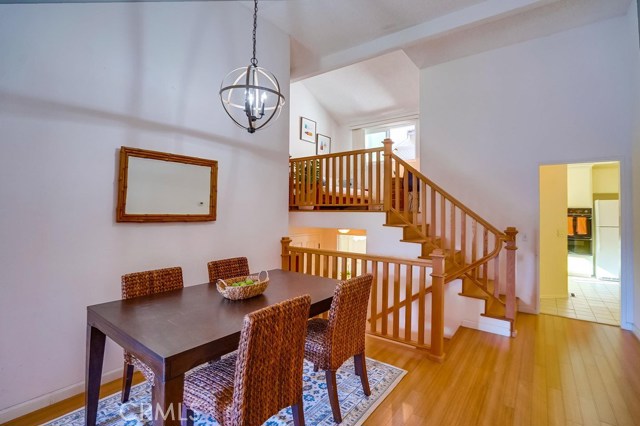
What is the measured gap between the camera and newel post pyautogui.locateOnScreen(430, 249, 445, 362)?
270 cm

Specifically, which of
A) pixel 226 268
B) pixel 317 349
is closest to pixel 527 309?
pixel 317 349

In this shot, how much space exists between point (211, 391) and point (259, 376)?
298mm

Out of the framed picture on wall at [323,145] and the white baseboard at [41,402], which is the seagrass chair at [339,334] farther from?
the framed picture on wall at [323,145]

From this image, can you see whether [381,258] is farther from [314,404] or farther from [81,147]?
[81,147]

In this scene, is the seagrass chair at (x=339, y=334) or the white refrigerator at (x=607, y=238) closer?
the seagrass chair at (x=339, y=334)

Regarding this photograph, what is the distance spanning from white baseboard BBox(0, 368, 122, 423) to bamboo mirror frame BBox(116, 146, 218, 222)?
129 centimetres

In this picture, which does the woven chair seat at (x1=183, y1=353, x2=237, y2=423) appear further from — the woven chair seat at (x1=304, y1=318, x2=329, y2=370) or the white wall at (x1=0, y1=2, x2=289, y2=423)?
the white wall at (x1=0, y1=2, x2=289, y2=423)

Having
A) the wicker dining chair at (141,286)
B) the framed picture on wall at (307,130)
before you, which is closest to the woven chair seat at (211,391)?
the wicker dining chair at (141,286)

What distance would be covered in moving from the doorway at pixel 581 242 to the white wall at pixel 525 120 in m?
0.47

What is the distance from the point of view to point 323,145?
7.64 metres

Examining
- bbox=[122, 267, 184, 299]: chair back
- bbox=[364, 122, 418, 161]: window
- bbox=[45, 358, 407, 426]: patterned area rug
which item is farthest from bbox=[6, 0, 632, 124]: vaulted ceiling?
bbox=[45, 358, 407, 426]: patterned area rug

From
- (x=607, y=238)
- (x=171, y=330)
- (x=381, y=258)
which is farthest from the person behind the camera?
(x=607, y=238)

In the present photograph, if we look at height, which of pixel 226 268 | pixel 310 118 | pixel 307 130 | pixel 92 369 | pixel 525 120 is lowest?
pixel 92 369

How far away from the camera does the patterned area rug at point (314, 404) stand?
195cm
